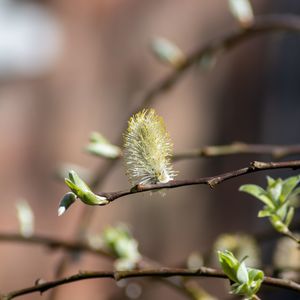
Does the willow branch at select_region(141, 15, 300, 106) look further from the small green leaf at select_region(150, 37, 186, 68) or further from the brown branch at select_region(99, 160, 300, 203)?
the brown branch at select_region(99, 160, 300, 203)

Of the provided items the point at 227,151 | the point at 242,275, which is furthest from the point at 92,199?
the point at 227,151

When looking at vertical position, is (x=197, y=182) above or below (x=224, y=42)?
below

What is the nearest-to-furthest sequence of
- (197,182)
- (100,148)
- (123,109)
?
(197,182), (100,148), (123,109)

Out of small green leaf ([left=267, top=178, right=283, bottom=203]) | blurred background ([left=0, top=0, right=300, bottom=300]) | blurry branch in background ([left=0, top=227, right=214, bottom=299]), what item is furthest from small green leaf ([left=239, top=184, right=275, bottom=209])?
blurred background ([left=0, top=0, right=300, bottom=300])

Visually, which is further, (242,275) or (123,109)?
(123,109)

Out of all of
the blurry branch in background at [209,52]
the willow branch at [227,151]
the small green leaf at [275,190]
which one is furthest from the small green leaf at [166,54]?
the small green leaf at [275,190]

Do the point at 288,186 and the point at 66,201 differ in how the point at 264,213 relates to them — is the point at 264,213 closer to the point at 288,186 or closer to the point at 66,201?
the point at 288,186

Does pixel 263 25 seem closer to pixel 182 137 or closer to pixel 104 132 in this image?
pixel 104 132
